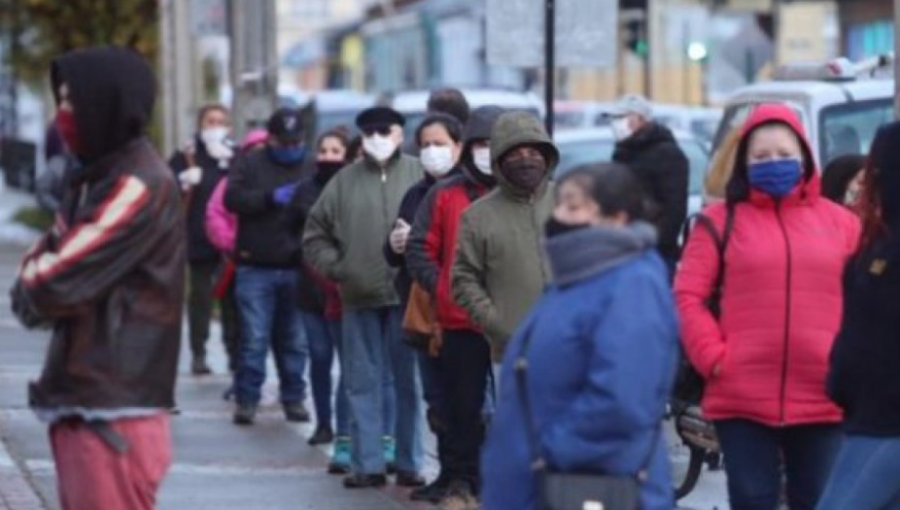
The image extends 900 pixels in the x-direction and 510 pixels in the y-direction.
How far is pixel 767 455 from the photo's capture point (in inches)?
337

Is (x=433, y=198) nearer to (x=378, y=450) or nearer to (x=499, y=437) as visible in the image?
(x=378, y=450)

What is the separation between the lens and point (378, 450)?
41.2 feet

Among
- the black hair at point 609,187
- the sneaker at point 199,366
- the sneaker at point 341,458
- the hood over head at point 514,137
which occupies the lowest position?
the sneaker at point 199,366

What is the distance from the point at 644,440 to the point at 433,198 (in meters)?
4.77

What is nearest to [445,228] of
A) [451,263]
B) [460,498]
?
[451,263]

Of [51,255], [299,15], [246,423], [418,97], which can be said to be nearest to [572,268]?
[51,255]

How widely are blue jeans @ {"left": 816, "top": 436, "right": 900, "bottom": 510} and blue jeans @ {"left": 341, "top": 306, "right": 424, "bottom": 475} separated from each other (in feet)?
15.1

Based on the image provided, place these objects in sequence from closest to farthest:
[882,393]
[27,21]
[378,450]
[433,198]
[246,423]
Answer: [882,393], [433,198], [378,450], [246,423], [27,21]

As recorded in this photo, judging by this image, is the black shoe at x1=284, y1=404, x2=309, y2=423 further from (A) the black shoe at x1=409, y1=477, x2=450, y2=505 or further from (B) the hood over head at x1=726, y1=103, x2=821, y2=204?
(B) the hood over head at x1=726, y1=103, x2=821, y2=204

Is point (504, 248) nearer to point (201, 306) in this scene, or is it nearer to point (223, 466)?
point (223, 466)

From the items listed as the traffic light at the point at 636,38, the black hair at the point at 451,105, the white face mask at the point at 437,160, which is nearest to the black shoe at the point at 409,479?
the white face mask at the point at 437,160

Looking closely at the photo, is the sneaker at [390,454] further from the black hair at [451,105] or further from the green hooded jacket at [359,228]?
the black hair at [451,105]

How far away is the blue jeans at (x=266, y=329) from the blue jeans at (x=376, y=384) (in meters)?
2.38

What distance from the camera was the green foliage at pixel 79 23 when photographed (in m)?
32.4
